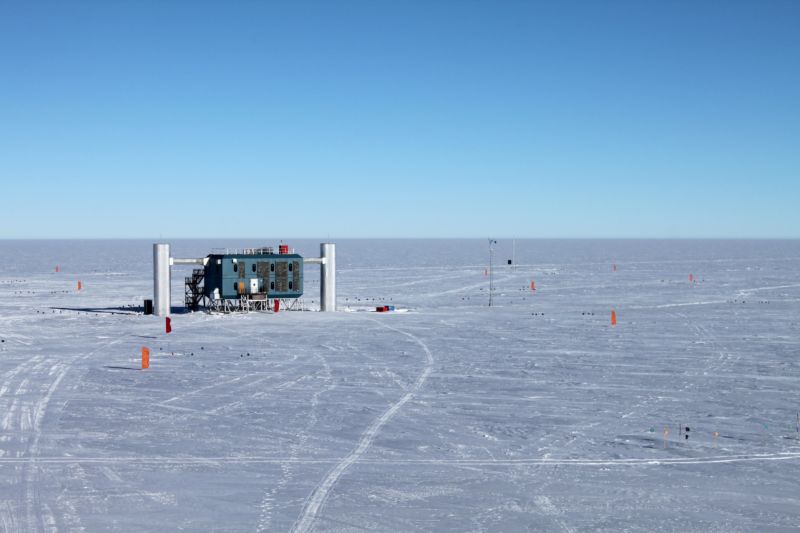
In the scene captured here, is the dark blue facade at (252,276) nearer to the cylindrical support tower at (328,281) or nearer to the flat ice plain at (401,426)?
the cylindrical support tower at (328,281)

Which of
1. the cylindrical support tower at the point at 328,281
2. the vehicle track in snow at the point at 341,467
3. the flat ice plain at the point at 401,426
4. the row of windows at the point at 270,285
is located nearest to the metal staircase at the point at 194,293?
the row of windows at the point at 270,285

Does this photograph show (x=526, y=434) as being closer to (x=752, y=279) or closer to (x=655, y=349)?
(x=655, y=349)

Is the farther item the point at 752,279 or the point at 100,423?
the point at 752,279

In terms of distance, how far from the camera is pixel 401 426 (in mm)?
23969

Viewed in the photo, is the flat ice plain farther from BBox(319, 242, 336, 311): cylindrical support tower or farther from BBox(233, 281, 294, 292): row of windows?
BBox(233, 281, 294, 292): row of windows

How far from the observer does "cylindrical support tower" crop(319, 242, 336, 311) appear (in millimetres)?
58000

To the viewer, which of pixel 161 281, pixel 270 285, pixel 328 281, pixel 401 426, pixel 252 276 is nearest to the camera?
pixel 401 426

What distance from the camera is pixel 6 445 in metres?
21.7

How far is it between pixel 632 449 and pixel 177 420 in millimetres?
13178

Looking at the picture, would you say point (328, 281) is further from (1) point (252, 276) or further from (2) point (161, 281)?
(2) point (161, 281)

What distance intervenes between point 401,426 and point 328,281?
34727 mm

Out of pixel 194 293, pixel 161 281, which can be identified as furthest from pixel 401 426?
pixel 194 293

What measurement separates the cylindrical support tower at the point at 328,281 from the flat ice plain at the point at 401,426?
7892 millimetres

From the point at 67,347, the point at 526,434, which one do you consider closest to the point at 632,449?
the point at 526,434
